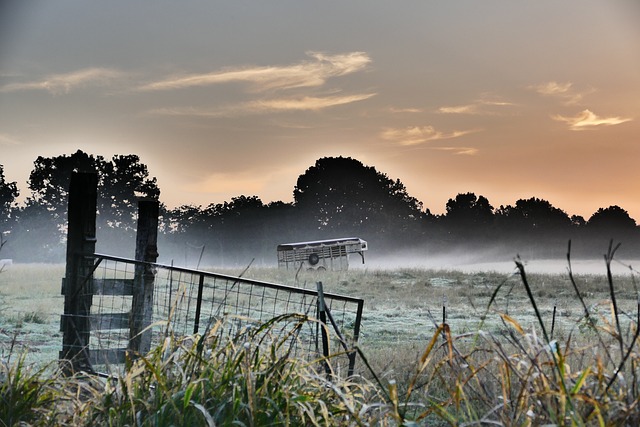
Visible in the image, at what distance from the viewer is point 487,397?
325 cm

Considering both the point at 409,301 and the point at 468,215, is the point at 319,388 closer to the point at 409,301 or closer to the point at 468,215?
the point at 409,301

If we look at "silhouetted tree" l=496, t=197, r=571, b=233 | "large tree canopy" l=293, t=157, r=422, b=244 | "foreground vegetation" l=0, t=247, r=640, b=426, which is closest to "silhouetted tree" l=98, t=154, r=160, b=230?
"large tree canopy" l=293, t=157, r=422, b=244

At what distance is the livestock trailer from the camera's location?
2958 cm

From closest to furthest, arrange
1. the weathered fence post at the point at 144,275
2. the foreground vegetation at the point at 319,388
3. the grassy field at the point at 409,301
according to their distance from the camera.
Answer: the foreground vegetation at the point at 319,388
the weathered fence post at the point at 144,275
the grassy field at the point at 409,301

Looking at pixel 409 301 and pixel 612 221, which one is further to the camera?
pixel 612 221

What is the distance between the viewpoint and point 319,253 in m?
29.9

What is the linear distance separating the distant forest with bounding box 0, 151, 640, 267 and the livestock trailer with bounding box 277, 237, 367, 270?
9489 millimetres

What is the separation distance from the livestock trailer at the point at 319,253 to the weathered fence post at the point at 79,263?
20892 millimetres

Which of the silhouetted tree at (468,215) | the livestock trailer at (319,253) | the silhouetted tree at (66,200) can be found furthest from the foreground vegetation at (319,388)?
the silhouetted tree at (468,215)

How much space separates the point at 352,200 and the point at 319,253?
16.8m

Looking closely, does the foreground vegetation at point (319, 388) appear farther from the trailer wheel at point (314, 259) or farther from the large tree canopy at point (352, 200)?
the large tree canopy at point (352, 200)

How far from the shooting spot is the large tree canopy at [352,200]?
4569 centimetres

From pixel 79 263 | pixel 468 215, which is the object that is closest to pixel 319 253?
Answer: pixel 468 215

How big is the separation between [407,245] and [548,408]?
141 feet
